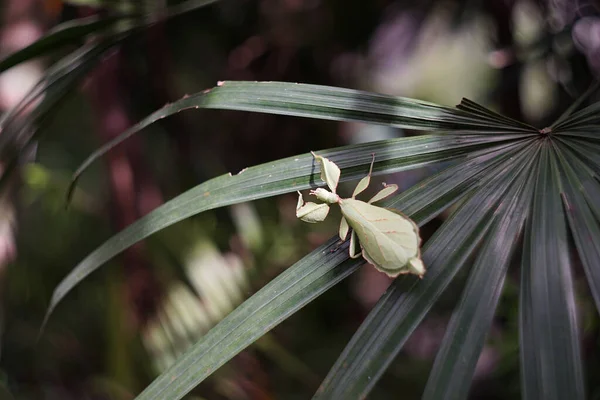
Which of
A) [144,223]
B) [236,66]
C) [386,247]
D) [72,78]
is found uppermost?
[236,66]

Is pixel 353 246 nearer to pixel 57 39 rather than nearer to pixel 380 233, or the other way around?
pixel 380 233

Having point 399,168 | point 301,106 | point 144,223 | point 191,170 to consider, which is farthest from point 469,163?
point 191,170

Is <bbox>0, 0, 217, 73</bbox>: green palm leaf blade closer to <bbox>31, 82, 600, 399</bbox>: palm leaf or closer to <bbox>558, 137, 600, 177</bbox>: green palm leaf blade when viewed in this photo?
<bbox>31, 82, 600, 399</bbox>: palm leaf

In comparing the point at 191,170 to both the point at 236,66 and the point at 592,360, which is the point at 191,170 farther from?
the point at 592,360

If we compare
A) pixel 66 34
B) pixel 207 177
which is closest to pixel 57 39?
pixel 66 34

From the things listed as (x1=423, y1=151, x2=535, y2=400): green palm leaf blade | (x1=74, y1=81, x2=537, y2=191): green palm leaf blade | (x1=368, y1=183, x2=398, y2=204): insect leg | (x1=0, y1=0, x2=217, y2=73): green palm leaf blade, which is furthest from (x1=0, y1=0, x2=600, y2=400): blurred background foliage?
(x1=423, y1=151, x2=535, y2=400): green palm leaf blade

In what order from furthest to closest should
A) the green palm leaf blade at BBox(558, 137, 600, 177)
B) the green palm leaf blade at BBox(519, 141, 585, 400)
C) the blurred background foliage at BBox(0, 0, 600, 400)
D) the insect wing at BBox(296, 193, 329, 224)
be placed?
the blurred background foliage at BBox(0, 0, 600, 400)
the insect wing at BBox(296, 193, 329, 224)
the green palm leaf blade at BBox(558, 137, 600, 177)
the green palm leaf blade at BBox(519, 141, 585, 400)
